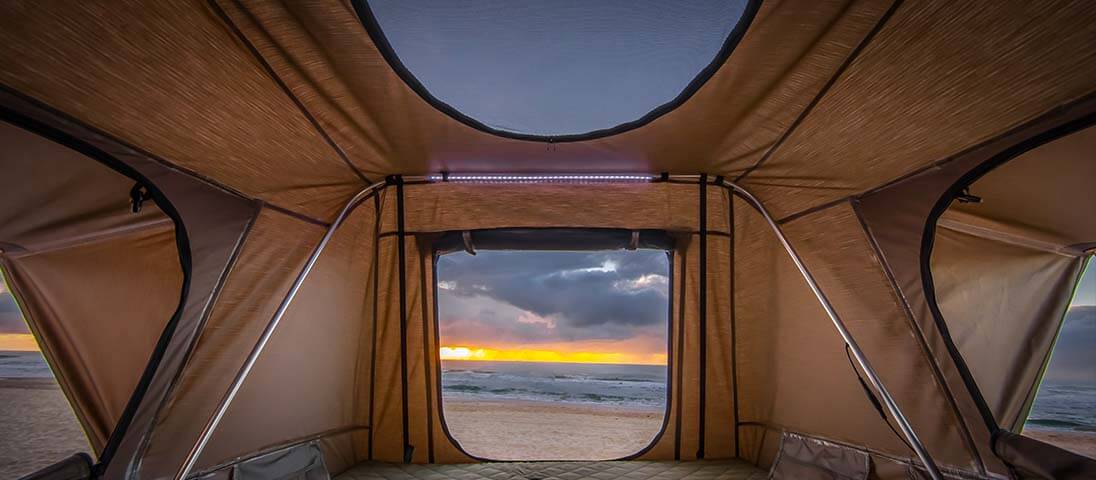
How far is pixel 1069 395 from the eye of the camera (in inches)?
180

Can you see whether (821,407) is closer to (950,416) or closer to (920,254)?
(950,416)

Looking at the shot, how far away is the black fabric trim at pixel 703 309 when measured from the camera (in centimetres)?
272

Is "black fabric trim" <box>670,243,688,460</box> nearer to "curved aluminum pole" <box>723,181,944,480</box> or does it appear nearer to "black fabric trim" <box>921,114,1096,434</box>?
"curved aluminum pole" <box>723,181,944,480</box>

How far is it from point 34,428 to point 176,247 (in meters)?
0.68

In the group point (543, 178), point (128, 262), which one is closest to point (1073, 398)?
point (543, 178)

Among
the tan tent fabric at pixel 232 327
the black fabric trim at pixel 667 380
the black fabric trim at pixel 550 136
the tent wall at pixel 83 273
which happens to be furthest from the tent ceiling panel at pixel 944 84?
the tent wall at pixel 83 273

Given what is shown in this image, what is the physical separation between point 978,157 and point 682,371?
1699mm

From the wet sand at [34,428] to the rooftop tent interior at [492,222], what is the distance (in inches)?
3.7

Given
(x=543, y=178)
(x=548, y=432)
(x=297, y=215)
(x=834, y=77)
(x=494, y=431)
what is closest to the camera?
(x=834, y=77)

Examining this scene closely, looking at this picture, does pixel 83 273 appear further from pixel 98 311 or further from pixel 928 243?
pixel 928 243

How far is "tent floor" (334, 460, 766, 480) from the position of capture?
2.45 meters

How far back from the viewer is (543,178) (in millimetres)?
2762

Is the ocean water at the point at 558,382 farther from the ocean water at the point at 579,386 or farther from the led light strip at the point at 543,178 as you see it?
the led light strip at the point at 543,178

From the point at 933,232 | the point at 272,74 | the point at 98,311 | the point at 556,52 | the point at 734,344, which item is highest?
the point at 556,52
